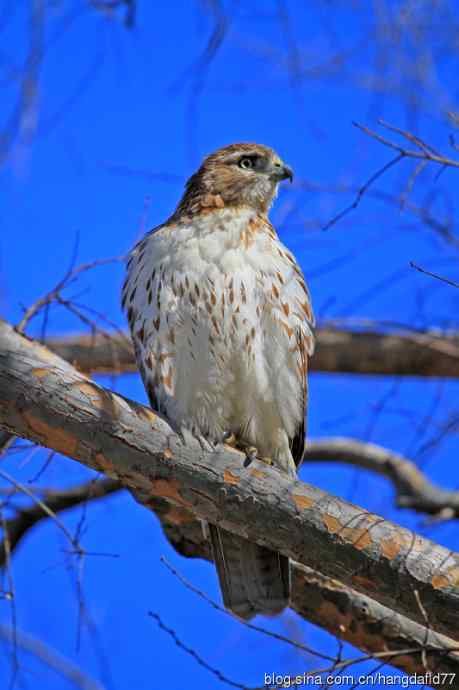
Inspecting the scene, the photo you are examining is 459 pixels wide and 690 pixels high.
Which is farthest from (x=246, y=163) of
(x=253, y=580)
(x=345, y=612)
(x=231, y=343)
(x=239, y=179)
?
(x=345, y=612)

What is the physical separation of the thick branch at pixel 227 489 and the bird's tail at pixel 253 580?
2.19 ft

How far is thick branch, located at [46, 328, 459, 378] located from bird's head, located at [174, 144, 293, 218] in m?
1.34

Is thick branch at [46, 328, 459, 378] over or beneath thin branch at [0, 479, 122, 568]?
over

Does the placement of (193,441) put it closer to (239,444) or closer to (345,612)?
(239,444)

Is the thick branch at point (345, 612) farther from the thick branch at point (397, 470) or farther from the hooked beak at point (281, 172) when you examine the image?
the hooked beak at point (281, 172)

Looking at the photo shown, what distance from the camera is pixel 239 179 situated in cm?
460

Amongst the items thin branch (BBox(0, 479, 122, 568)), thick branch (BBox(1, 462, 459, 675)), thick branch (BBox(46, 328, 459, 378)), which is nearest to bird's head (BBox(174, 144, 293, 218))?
thick branch (BBox(46, 328, 459, 378))

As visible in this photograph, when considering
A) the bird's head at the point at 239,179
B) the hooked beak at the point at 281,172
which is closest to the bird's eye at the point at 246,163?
the bird's head at the point at 239,179

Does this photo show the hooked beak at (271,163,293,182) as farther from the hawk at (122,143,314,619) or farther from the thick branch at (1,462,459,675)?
the thick branch at (1,462,459,675)

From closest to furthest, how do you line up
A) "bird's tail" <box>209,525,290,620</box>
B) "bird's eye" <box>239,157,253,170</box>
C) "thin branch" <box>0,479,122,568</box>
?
"bird's tail" <box>209,525,290,620</box>, "bird's eye" <box>239,157,253,170</box>, "thin branch" <box>0,479,122,568</box>

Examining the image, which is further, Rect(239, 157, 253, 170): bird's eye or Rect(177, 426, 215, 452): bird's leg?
Rect(239, 157, 253, 170): bird's eye

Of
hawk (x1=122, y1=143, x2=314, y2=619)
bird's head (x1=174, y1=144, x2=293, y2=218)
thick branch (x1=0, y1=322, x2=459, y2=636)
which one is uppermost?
bird's head (x1=174, y1=144, x2=293, y2=218)

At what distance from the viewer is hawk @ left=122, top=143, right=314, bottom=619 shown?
396 centimetres

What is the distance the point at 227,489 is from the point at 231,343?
91cm
